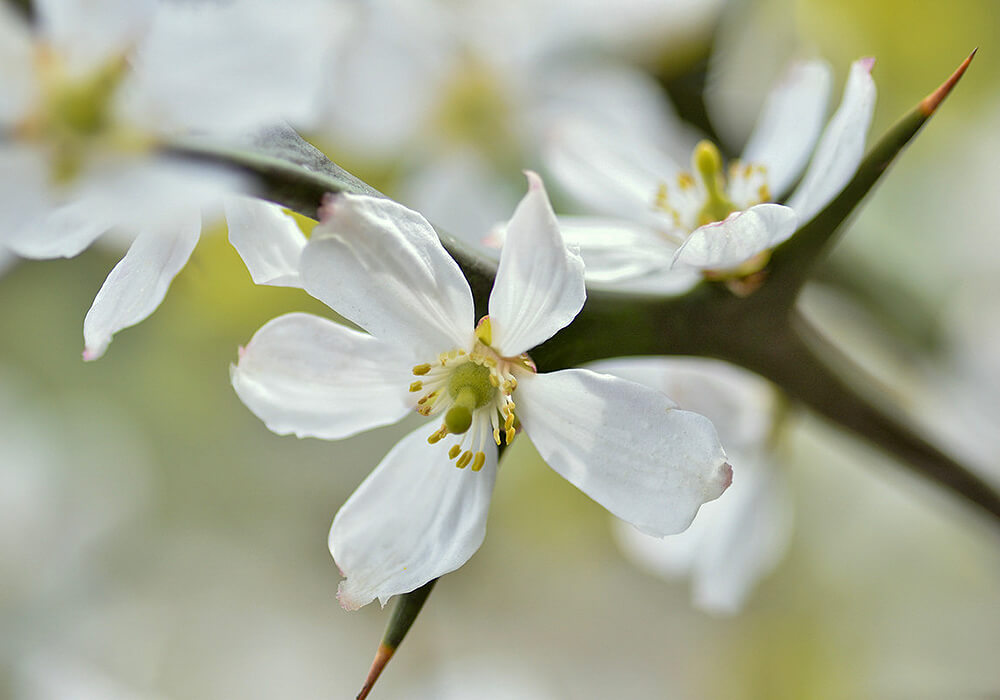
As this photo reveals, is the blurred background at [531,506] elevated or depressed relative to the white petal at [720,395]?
depressed

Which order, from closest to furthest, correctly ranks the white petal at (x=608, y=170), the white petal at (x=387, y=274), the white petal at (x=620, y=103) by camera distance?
the white petal at (x=387, y=274)
the white petal at (x=608, y=170)
the white petal at (x=620, y=103)

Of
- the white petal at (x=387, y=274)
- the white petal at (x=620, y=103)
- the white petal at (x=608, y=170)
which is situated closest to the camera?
the white petal at (x=387, y=274)

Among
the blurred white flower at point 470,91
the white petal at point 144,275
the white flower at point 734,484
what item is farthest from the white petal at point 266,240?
the blurred white flower at point 470,91

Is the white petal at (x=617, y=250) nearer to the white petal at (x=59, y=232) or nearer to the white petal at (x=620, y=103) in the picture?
the white petal at (x=59, y=232)

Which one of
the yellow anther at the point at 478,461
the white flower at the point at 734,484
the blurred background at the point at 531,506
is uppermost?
the yellow anther at the point at 478,461

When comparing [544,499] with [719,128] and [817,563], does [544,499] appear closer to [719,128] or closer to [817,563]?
[817,563]

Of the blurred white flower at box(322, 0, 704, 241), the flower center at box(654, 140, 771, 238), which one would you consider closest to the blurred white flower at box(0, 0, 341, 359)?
the flower center at box(654, 140, 771, 238)

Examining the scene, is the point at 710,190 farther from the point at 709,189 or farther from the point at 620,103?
the point at 620,103
